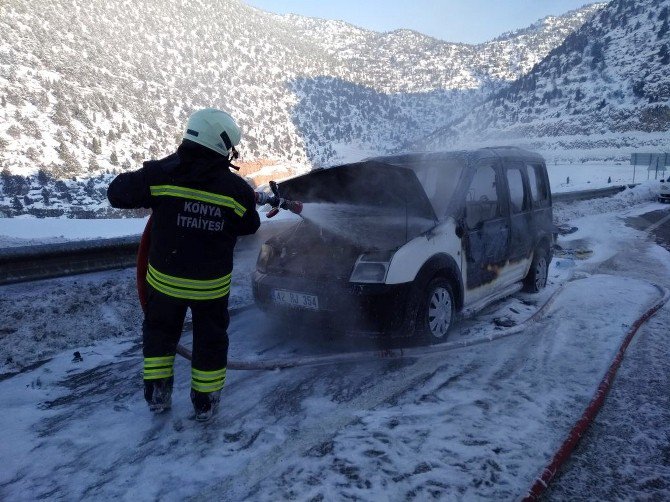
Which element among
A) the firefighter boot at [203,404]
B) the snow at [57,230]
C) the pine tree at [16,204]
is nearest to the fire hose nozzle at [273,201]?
the firefighter boot at [203,404]

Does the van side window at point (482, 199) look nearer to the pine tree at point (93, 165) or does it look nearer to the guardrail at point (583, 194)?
the guardrail at point (583, 194)

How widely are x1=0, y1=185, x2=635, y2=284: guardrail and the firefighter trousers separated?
8.57ft

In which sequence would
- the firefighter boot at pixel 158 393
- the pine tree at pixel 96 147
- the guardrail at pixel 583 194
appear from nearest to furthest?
the firefighter boot at pixel 158 393, the guardrail at pixel 583 194, the pine tree at pixel 96 147

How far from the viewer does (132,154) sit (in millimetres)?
45375

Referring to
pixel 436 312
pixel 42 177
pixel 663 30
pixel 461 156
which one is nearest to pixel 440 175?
pixel 461 156

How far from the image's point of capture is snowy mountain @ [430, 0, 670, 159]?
7025 cm

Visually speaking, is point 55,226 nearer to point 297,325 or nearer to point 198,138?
point 297,325

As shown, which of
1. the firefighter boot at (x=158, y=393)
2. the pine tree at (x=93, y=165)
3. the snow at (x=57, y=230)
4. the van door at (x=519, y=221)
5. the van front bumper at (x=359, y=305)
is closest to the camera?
the firefighter boot at (x=158, y=393)

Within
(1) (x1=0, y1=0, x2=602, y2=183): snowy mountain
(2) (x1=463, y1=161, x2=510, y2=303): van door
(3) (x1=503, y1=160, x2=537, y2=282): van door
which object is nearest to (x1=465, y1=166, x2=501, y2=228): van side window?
(2) (x1=463, y1=161, x2=510, y2=303): van door

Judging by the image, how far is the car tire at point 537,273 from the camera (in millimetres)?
6008

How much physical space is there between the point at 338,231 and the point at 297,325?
3.21 ft

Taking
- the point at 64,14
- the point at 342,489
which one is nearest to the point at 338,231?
the point at 342,489

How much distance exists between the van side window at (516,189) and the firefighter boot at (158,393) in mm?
4093

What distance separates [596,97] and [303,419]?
325 ft
